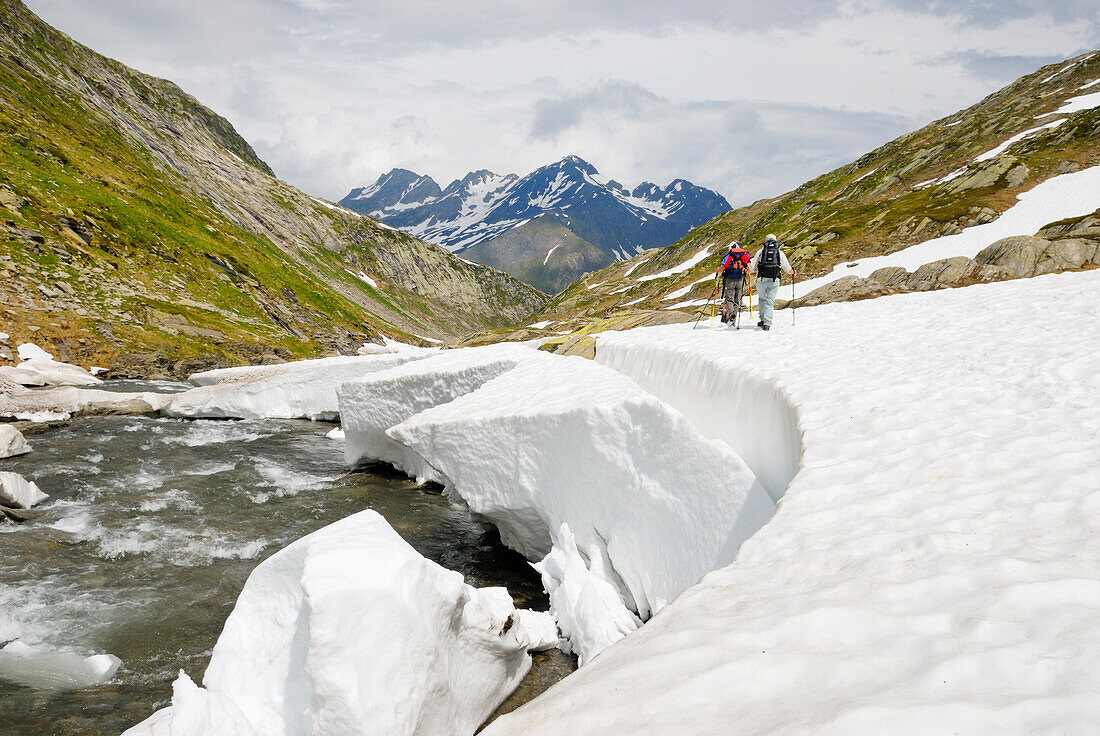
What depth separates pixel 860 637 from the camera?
3.22 metres

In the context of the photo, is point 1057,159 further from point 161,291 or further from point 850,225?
point 161,291

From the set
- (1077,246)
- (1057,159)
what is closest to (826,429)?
(1077,246)

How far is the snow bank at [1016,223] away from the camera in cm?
3609

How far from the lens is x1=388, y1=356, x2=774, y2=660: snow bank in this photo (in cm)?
884

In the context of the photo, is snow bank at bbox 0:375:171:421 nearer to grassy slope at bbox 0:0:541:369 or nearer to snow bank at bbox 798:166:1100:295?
grassy slope at bbox 0:0:541:369

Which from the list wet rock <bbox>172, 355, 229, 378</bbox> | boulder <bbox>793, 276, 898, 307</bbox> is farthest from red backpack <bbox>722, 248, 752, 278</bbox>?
wet rock <bbox>172, 355, 229, 378</bbox>

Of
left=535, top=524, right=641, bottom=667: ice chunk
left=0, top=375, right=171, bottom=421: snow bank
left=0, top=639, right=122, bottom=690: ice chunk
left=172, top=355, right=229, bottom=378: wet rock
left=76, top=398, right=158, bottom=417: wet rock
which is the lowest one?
left=535, top=524, right=641, bottom=667: ice chunk

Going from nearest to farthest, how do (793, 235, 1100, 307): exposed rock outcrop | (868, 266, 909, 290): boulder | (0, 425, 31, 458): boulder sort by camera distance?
(0, 425, 31, 458): boulder → (793, 235, 1100, 307): exposed rock outcrop → (868, 266, 909, 290): boulder

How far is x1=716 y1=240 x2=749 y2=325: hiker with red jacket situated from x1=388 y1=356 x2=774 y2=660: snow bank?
7.88 metres

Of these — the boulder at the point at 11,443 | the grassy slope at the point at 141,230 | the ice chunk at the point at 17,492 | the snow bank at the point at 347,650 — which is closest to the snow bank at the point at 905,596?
the snow bank at the point at 347,650

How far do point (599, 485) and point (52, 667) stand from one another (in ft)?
30.4

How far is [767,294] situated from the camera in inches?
685

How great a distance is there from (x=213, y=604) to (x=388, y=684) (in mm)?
6773

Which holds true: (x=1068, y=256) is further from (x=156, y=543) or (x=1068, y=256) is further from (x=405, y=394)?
(x=156, y=543)
